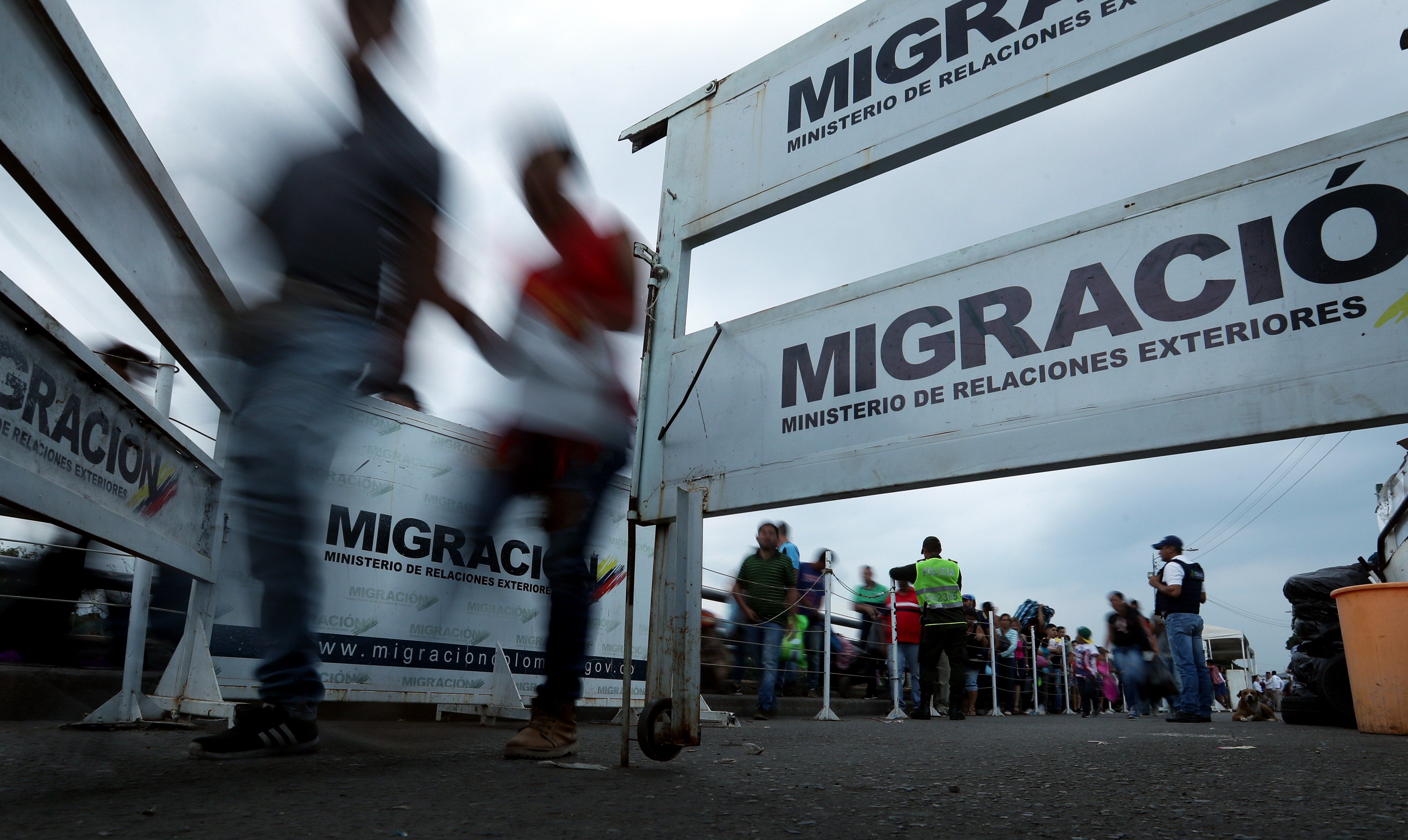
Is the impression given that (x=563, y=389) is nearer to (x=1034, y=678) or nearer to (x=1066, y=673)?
(x=1034, y=678)

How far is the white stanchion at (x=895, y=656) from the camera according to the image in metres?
8.38

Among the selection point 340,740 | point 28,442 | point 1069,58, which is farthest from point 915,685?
point 28,442

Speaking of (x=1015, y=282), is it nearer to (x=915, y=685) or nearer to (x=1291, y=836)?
(x=1291, y=836)

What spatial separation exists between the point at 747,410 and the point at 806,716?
6155 millimetres

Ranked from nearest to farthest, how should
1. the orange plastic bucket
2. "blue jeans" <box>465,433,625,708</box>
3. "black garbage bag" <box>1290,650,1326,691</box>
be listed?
"blue jeans" <box>465,433,625,708</box> < the orange plastic bucket < "black garbage bag" <box>1290,650,1326,691</box>

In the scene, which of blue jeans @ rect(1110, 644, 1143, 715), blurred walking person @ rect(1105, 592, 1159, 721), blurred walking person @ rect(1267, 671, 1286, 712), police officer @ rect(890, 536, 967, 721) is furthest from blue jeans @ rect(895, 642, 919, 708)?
blurred walking person @ rect(1267, 671, 1286, 712)

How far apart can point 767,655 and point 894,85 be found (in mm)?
5595

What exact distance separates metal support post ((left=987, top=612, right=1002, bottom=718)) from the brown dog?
252 centimetres

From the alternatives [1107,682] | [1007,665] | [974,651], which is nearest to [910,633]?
[974,651]

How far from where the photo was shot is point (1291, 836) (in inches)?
58.3

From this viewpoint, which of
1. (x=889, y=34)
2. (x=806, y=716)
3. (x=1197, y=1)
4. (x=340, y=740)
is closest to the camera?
(x=1197, y=1)

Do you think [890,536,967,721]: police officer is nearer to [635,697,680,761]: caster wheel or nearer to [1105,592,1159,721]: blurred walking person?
[1105,592,1159,721]: blurred walking person

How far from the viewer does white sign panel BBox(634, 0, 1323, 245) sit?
2166 mm

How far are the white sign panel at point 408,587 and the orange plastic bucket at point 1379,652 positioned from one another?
457 cm
